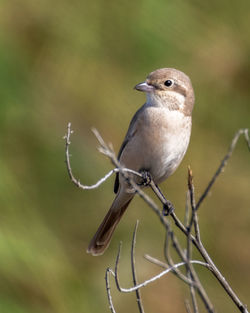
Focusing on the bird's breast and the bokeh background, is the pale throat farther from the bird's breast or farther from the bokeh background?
the bokeh background

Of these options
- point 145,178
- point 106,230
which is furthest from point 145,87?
point 106,230

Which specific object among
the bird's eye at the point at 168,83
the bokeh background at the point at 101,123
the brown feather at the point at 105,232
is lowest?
the brown feather at the point at 105,232

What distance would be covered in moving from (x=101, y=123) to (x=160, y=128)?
7.92 ft

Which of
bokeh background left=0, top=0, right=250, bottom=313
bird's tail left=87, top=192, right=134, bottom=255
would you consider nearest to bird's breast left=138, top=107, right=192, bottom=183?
bird's tail left=87, top=192, right=134, bottom=255

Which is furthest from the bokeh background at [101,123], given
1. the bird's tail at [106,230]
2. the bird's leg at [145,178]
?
the bird's leg at [145,178]

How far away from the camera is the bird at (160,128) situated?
459 centimetres

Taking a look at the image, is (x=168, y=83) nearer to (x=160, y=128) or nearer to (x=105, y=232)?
(x=160, y=128)

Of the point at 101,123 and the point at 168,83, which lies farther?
the point at 101,123

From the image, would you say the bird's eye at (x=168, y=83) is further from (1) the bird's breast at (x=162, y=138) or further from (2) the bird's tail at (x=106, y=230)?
(2) the bird's tail at (x=106, y=230)

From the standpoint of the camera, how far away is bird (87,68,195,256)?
4586 mm

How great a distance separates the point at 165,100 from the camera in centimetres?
473

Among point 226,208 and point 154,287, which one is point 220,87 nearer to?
point 226,208

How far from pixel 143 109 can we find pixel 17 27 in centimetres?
248

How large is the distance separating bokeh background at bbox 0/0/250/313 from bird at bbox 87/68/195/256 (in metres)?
1.59
